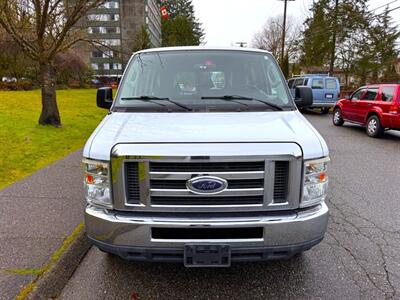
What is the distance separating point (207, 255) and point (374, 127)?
1020cm

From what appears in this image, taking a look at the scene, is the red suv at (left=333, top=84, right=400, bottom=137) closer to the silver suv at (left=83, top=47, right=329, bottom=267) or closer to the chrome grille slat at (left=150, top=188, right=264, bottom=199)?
the silver suv at (left=83, top=47, right=329, bottom=267)

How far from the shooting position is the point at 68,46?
1036cm

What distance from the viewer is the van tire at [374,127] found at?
10.5m

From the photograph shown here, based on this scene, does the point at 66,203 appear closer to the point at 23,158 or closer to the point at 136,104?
the point at 136,104

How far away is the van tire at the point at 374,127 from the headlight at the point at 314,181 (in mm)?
9194

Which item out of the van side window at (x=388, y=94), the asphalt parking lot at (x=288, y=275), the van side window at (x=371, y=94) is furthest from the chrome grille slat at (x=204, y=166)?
the van side window at (x=371, y=94)

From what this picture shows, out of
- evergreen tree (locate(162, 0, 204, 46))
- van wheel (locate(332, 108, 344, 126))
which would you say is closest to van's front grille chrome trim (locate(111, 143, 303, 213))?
van wheel (locate(332, 108, 344, 126))

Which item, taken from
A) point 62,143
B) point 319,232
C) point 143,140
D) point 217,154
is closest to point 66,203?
point 143,140

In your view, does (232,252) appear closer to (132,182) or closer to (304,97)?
(132,182)

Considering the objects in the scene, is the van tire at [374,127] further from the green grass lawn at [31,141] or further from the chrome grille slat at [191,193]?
the chrome grille slat at [191,193]

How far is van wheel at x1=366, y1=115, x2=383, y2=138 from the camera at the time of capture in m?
10.5

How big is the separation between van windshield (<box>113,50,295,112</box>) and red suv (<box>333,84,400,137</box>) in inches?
299

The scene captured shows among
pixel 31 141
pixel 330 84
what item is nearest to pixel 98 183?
pixel 31 141

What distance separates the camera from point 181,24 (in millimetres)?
77938
